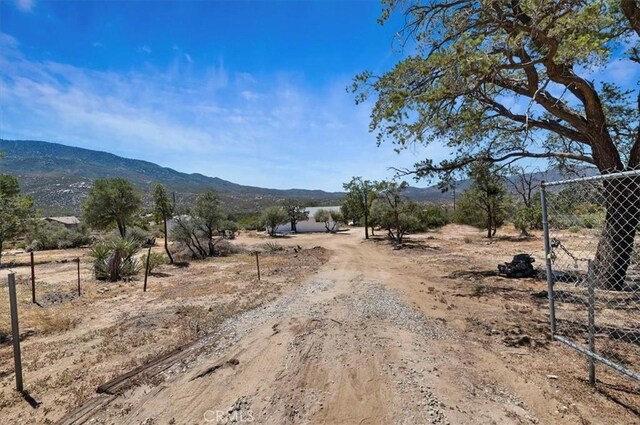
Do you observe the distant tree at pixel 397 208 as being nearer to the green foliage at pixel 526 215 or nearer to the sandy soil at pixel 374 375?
the green foliage at pixel 526 215

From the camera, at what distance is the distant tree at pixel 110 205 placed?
30.5 m

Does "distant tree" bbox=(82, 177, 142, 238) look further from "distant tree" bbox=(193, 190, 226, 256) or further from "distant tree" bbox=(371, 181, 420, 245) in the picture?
"distant tree" bbox=(371, 181, 420, 245)

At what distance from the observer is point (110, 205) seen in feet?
101

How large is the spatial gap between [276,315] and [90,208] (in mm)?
31816

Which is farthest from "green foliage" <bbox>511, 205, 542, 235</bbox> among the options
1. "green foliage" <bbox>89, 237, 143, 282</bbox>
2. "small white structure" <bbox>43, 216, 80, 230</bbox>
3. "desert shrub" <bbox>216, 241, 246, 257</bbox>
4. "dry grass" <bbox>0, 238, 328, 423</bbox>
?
"small white structure" <bbox>43, 216, 80, 230</bbox>

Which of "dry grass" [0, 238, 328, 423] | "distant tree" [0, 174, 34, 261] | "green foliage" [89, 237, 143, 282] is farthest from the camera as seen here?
"green foliage" [89, 237, 143, 282]

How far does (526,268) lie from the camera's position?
10383 millimetres

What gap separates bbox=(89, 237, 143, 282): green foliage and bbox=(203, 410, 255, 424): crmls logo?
1212 cm

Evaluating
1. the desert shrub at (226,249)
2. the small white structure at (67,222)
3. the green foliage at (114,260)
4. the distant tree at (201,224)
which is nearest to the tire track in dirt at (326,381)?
the green foliage at (114,260)

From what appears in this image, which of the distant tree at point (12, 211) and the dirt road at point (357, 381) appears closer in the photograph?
the dirt road at point (357, 381)

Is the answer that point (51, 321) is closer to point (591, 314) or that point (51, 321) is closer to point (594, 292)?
point (591, 314)

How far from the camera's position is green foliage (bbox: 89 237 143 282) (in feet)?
43.5

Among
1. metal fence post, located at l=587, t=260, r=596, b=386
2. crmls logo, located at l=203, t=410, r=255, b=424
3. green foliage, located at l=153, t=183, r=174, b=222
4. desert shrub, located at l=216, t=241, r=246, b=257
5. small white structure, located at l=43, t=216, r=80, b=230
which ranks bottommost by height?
desert shrub, located at l=216, t=241, r=246, b=257

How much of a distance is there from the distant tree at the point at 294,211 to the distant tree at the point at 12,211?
27473 mm
